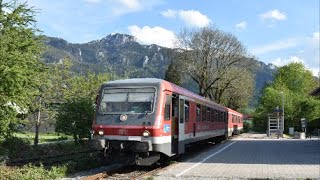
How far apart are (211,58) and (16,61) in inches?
1689

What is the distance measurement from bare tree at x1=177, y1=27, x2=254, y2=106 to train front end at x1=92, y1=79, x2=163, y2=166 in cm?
4072

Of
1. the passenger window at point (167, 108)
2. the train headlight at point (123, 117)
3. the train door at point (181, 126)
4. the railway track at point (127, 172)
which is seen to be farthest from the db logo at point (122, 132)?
the train door at point (181, 126)

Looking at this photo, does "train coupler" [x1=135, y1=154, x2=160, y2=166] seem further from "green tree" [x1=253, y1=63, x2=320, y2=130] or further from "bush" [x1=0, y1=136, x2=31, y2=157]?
"green tree" [x1=253, y1=63, x2=320, y2=130]

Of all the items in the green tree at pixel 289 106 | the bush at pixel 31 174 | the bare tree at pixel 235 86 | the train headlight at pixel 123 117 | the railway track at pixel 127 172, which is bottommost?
the railway track at pixel 127 172

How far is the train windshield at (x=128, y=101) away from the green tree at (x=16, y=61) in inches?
120

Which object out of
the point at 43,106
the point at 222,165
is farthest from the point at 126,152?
the point at 43,106

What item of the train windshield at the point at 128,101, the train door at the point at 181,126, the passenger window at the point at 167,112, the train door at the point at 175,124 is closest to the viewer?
the train windshield at the point at 128,101

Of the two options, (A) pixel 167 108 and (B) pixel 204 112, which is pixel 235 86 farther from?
(A) pixel 167 108

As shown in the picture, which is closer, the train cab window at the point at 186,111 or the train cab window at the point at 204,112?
the train cab window at the point at 186,111

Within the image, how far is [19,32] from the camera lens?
1764cm

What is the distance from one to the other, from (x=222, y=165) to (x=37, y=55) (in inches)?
346

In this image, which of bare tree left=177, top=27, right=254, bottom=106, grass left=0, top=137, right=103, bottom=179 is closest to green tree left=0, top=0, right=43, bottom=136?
grass left=0, top=137, right=103, bottom=179

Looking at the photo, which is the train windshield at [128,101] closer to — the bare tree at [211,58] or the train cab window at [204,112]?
the train cab window at [204,112]

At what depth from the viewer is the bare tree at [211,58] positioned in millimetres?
56031
